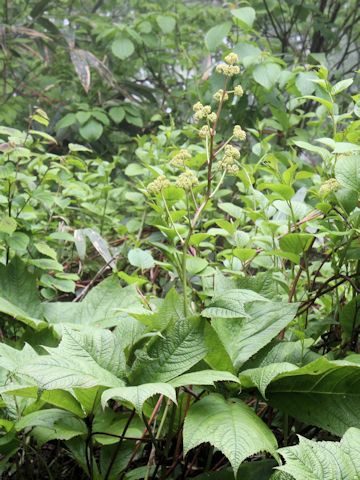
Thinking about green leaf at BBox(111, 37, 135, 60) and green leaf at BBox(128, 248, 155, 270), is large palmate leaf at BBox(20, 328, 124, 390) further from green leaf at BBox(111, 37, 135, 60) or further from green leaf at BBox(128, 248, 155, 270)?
green leaf at BBox(111, 37, 135, 60)

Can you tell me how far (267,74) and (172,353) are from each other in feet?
3.90

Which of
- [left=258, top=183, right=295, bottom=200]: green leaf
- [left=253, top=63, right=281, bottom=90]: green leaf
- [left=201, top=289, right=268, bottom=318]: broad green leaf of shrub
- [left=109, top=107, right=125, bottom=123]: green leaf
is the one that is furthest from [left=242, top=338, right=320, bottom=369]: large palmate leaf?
[left=109, top=107, right=125, bottom=123]: green leaf

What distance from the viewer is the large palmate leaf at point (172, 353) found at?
0.67m

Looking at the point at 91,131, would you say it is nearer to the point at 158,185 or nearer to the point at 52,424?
the point at 158,185

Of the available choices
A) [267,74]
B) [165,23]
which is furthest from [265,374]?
[165,23]

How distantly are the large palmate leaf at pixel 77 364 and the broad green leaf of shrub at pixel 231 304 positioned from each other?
13 cm

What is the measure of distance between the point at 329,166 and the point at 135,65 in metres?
2.41

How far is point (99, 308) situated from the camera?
97cm

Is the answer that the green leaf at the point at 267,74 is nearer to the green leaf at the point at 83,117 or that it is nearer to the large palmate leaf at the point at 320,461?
the green leaf at the point at 83,117

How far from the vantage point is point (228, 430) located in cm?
60

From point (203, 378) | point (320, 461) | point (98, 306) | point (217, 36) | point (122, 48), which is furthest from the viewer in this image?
point (122, 48)

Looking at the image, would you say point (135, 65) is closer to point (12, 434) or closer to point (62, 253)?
point (62, 253)

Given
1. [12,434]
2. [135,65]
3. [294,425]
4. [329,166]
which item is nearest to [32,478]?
[12,434]

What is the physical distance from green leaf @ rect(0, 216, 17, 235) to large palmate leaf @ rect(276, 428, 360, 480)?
0.66m
